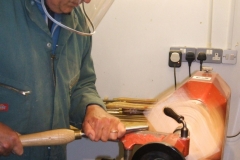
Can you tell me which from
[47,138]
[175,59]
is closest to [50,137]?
[47,138]

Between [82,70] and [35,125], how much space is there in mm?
341

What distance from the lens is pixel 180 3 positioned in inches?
67.9

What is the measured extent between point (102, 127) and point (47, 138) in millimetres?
222

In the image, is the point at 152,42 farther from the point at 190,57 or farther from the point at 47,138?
the point at 47,138

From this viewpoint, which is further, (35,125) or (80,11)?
(80,11)

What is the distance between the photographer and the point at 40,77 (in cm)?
102

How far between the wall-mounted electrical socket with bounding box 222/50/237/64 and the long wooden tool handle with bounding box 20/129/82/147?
115 centimetres

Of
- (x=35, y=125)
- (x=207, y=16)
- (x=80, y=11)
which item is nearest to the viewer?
(x=35, y=125)

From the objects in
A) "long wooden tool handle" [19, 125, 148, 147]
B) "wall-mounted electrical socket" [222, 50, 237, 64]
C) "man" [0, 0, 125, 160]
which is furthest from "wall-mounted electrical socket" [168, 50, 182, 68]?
"long wooden tool handle" [19, 125, 148, 147]

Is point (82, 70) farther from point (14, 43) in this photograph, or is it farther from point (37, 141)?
point (37, 141)

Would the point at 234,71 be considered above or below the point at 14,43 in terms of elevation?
below

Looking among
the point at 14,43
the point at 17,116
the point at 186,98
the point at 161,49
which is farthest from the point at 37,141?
the point at 161,49

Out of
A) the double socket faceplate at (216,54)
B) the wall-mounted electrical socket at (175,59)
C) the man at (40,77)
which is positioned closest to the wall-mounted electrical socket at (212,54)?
the double socket faceplate at (216,54)

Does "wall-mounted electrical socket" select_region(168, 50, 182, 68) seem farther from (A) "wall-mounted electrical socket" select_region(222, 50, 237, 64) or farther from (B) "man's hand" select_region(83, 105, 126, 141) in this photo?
(B) "man's hand" select_region(83, 105, 126, 141)
